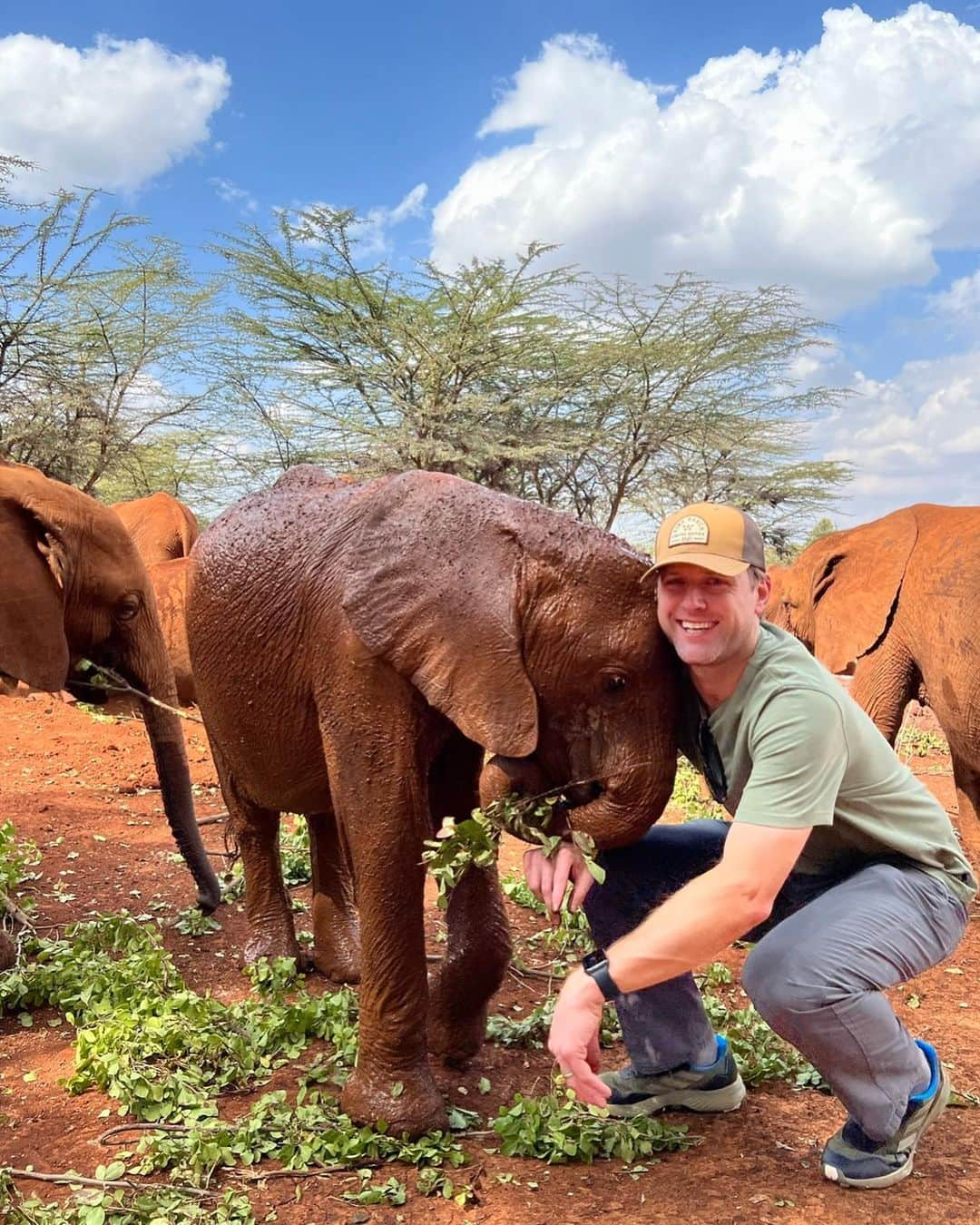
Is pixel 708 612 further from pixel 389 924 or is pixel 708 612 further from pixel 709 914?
pixel 389 924

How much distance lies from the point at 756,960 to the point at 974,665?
4560 mm

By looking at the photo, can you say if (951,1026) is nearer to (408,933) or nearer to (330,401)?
(408,933)

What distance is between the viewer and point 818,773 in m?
2.82

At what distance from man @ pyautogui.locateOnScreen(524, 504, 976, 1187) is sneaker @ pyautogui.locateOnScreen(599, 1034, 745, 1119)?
1.54 feet

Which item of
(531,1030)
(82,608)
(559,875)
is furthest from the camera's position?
(82,608)

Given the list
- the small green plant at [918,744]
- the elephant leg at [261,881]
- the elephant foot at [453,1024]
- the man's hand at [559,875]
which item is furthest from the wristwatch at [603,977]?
the small green plant at [918,744]

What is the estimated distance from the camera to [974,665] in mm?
6949

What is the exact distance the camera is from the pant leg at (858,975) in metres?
2.96

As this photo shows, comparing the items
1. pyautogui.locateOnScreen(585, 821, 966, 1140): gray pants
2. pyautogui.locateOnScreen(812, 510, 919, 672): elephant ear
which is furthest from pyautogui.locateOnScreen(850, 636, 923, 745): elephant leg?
pyautogui.locateOnScreen(585, 821, 966, 1140): gray pants

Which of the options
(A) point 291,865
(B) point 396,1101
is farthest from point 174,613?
(B) point 396,1101

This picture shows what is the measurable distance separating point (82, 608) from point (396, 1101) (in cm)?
308

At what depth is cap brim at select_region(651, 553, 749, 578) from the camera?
287cm

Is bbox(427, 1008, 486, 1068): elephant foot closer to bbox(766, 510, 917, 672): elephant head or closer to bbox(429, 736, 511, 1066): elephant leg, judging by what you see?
bbox(429, 736, 511, 1066): elephant leg

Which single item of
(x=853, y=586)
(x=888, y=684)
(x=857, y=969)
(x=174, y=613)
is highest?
(x=174, y=613)
